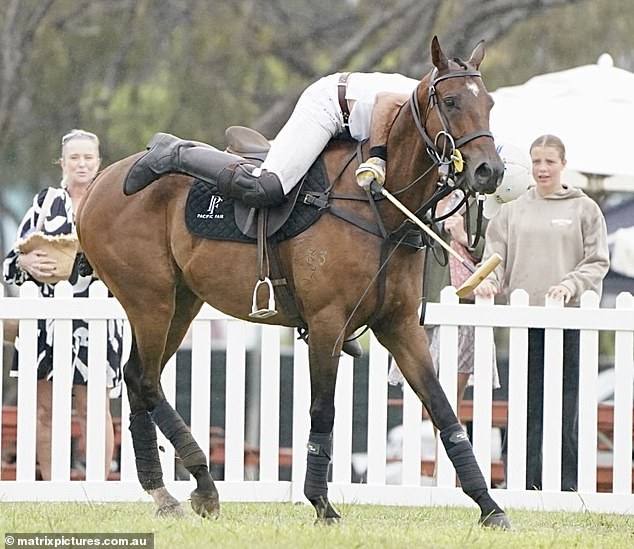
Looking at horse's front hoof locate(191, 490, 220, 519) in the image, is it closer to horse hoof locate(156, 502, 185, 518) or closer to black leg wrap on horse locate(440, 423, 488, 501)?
horse hoof locate(156, 502, 185, 518)

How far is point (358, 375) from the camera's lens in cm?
1220

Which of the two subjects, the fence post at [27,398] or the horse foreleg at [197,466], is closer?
the horse foreleg at [197,466]

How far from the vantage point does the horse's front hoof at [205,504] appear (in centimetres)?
809

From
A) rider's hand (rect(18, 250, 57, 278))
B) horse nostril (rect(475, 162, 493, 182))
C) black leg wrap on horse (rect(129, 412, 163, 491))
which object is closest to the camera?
horse nostril (rect(475, 162, 493, 182))

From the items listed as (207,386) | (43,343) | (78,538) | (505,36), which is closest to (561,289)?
(207,386)

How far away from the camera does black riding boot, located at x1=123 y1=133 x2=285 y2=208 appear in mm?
7551

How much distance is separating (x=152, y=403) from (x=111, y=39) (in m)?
11.2

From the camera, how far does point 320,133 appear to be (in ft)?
24.9

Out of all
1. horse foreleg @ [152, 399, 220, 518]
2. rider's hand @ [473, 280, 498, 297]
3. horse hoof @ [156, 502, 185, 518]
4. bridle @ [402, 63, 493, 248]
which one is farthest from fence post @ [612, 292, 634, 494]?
horse hoof @ [156, 502, 185, 518]

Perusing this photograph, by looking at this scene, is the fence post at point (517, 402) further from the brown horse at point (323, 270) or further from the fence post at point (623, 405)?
the brown horse at point (323, 270)

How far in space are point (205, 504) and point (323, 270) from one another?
1.51m

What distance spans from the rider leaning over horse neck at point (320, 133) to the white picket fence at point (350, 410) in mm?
1979

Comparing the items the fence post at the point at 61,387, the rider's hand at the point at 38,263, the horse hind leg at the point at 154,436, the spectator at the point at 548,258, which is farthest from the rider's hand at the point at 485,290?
the rider's hand at the point at 38,263

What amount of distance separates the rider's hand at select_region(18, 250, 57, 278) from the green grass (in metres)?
1.46
